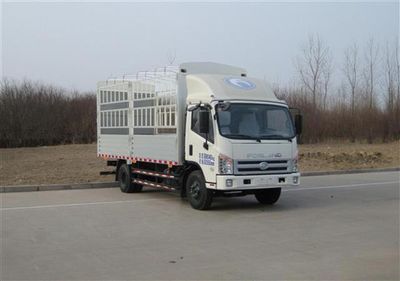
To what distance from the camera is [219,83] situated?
11.8 m

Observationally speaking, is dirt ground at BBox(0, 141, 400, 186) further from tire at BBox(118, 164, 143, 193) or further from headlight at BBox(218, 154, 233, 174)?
headlight at BBox(218, 154, 233, 174)

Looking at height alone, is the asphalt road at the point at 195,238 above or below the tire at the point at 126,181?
below

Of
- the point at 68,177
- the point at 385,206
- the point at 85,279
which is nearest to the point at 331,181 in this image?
the point at 385,206

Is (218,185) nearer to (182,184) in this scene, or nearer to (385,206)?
(182,184)

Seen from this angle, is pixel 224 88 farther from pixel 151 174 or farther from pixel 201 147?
pixel 151 174

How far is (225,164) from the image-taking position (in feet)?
35.8

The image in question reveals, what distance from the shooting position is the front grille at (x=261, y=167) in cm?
1105

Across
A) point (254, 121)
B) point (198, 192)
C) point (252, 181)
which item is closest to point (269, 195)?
point (252, 181)

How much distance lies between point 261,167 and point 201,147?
1.40 metres

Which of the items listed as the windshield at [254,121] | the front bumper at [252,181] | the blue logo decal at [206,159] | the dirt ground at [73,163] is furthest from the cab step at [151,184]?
the dirt ground at [73,163]

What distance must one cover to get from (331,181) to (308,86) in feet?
92.1

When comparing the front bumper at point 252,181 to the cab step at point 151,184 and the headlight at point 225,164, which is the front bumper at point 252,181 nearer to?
the headlight at point 225,164

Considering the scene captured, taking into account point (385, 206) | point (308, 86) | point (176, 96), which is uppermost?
point (308, 86)

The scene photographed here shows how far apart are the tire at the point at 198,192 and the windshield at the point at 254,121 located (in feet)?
4.13
